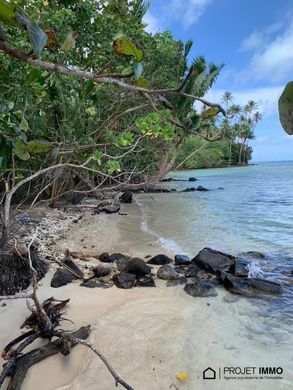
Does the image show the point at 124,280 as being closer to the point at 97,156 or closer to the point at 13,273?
the point at 13,273

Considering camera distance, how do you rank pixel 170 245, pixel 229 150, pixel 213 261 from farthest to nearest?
pixel 229 150 < pixel 170 245 < pixel 213 261

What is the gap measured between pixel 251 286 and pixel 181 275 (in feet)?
3.46

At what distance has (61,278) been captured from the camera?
4.76 metres

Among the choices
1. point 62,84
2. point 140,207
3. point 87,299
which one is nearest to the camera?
point 87,299

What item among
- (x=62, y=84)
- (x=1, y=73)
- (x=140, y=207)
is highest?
(x=62, y=84)

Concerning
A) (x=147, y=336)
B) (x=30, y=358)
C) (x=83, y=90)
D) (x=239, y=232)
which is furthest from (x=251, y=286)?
(x=239, y=232)

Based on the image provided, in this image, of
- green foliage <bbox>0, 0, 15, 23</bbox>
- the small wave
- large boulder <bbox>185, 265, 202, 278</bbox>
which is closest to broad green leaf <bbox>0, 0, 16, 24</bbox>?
green foliage <bbox>0, 0, 15, 23</bbox>

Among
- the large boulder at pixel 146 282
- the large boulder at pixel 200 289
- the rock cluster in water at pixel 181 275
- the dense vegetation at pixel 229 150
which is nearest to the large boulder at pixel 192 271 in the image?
the rock cluster in water at pixel 181 275

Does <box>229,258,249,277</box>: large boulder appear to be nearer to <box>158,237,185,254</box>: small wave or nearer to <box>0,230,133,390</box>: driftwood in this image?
<box>158,237,185,254</box>: small wave

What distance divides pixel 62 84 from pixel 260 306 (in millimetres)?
5488

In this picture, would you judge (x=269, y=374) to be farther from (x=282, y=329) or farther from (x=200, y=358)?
(x=282, y=329)

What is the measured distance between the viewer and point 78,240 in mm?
7676

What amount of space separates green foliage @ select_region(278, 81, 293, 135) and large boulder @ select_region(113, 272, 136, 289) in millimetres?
4336

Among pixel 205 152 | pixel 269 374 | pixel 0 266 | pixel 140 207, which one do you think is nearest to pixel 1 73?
pixel 0 266
